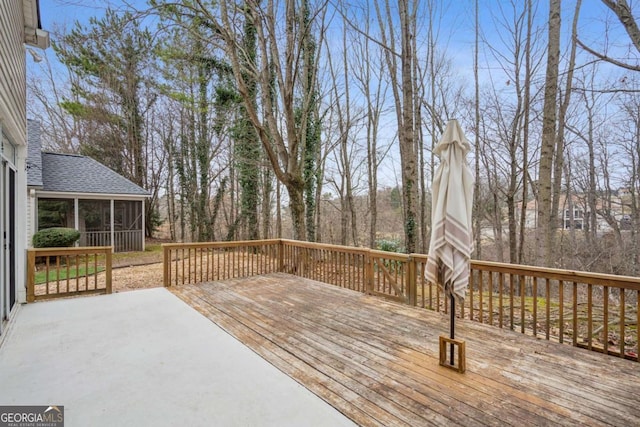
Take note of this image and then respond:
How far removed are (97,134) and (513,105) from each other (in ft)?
54.9

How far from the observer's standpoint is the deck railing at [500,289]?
307 centimetres

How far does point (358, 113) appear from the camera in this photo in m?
12.8

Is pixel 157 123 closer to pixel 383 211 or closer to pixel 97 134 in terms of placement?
pixel 97 134

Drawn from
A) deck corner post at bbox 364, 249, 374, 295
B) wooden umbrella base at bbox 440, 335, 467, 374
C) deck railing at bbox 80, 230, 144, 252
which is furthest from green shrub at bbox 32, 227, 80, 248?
wooden umbrella base at bbox 440, 335, 467, 374

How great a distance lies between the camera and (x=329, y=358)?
2963 millimetres

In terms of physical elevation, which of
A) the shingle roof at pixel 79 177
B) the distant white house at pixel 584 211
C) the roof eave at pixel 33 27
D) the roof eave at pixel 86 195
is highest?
the roof eave at pixel 33 27

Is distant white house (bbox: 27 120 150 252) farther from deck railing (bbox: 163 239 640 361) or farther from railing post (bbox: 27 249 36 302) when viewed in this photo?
deck railing (bbox: 163 239 640 361)

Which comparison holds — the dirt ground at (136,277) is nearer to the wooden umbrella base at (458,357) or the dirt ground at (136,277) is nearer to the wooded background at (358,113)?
the wooded background at (358,113)

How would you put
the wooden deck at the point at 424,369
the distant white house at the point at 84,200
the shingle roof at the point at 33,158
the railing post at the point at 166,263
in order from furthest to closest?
the distant white house at the point at 84,200, the shingle roof at the point at 33,158, the railing post at the point at 166,263, the wooden deck at the point at 424,369

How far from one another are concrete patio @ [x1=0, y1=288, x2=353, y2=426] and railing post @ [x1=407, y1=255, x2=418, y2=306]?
93.6 inches

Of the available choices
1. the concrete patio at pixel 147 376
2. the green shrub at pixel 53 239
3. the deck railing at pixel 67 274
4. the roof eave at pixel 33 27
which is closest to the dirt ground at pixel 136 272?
the deck railing at pixel 67 274

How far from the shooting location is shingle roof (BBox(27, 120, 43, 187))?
921 cm

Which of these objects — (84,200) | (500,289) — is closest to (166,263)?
(500,289)

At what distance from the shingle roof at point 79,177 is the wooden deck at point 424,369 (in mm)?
9357
